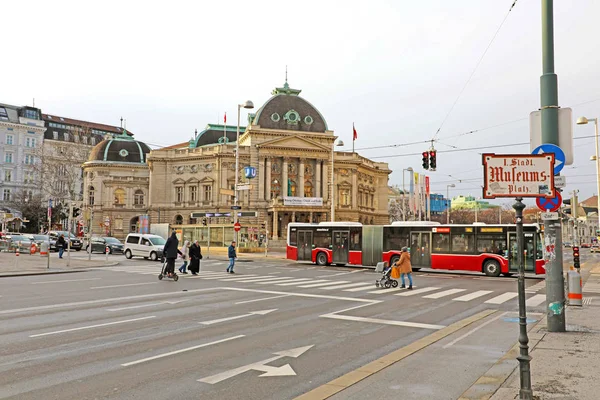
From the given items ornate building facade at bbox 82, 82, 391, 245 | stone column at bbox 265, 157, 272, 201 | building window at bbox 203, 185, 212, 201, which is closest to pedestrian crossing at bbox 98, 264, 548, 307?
ornate building facade at bbox 82, 82, 391, 245

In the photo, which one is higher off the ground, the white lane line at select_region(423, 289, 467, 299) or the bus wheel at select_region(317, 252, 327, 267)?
the bus wheel at select_region(317, 252, 327, 267)

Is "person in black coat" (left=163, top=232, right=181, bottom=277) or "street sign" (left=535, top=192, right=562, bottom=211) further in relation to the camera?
"person in black coat" (left=163, top=232, right=181, bottom=277)

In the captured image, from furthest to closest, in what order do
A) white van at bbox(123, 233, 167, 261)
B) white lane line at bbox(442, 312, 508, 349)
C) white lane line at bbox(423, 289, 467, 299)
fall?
white van at bbox(123, 233, 167, 261) → white lane line at bbox(423, 289, 467, 299) → white lane line at bbox(442, 312, 508, 349)

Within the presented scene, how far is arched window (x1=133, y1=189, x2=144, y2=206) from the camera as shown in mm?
85500

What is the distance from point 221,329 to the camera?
10.0 m

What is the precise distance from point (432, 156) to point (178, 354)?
2215cm

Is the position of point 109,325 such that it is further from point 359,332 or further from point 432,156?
point 432,156

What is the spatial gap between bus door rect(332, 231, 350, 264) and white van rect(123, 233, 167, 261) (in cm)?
1320

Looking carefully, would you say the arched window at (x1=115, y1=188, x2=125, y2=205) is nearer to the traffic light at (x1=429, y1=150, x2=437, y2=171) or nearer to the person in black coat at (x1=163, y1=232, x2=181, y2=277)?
the traffic light at (x1=429, y1=150, x2=437, y2=171)

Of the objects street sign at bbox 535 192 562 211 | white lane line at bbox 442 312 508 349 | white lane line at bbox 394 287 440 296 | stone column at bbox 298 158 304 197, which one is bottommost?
white lane line at bbox 394 287 440 296

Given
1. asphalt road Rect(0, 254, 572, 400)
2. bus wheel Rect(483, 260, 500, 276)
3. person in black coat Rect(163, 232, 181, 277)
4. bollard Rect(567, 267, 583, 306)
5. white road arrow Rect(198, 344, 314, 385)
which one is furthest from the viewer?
bus wheel Rect(483, 260, 500, 276)

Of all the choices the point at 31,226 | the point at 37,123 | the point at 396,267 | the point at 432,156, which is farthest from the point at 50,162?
the point at 396,267

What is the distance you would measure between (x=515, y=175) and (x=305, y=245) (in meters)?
29.0

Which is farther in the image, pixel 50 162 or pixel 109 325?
pixel 50 162
